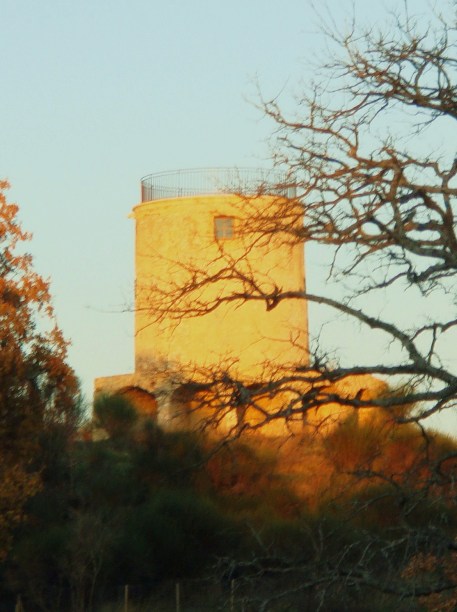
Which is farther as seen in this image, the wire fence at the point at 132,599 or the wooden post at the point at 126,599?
the wire fence at the point at 132,599

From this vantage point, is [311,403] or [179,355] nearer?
[311,403]

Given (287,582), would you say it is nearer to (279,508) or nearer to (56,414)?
(56,414)

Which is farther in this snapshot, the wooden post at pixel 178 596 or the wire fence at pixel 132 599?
the wire fence at pixel 132 599

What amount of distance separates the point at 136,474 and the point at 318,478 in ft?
15.5

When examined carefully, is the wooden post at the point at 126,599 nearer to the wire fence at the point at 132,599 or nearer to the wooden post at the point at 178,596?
the wire fence at the point at 132,599

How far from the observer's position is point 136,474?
88.4 ft

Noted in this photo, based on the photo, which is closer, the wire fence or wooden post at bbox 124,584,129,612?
wooden post at bbox 124,584,129,612

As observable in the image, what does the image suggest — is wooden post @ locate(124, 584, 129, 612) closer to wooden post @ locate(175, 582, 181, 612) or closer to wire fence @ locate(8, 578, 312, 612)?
wire fence @ locate(8, 578, 312, 612)

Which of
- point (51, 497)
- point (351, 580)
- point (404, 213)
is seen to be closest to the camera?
point (351, 580)

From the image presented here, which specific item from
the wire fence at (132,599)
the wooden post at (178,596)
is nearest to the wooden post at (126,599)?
the wire fence at (132,599)

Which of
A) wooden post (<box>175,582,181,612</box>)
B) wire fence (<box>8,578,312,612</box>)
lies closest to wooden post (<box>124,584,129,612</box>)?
wire fence (<box>8,578,312,612</box>)

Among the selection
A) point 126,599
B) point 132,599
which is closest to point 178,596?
point 126,599

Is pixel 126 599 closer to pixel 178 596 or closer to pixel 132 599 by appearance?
pixel 178 596

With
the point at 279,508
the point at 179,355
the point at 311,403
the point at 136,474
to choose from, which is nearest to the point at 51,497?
the point at 136,474
